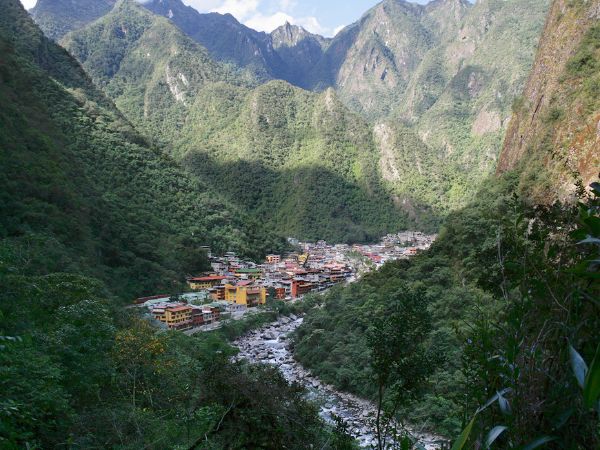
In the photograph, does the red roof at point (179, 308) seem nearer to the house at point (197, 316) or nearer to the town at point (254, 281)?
the town at point (254, 281)

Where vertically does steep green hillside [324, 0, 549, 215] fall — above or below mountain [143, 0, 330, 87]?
below

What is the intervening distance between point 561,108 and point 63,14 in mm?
135446

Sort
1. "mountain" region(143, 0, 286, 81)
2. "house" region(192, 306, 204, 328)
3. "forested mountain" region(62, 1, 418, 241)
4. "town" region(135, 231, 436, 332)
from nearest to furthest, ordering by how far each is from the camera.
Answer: "town" region(135, 231, 436, 332)
"house" region(192, 306, 204, 328)
"forested mountain" region(62, 1, 418, 241)
"mountain" region(143, 0, 286, 81)

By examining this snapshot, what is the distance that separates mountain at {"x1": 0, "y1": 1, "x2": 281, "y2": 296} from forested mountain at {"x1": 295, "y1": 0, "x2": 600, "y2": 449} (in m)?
11.0

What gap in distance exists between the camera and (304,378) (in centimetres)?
1781

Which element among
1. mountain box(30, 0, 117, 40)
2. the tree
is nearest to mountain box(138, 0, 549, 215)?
mountain box(30, 0, 117, 40)

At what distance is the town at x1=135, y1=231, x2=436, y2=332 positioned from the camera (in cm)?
2433

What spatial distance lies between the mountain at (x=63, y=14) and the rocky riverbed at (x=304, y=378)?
360 feet

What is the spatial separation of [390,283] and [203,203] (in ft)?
90.0

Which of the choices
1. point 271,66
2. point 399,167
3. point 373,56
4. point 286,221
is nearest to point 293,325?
point 286,221

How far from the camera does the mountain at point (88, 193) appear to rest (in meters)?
18.7

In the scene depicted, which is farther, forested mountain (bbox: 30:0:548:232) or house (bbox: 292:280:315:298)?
forested mountain (bbox: 30:0:548:232)

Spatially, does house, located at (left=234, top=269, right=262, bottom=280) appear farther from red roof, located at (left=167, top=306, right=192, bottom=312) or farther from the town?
red roof, located at (left=167, top=306, right=192, bottom=312)

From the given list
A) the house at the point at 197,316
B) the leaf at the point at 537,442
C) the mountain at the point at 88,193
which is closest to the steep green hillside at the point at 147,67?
the mountain at the point at 88,193
